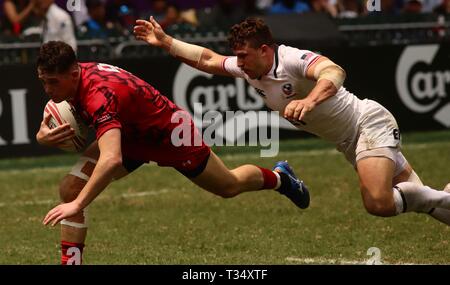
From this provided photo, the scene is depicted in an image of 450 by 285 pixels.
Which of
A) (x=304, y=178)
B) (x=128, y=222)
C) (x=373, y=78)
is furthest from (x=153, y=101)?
(x=373, y=78)

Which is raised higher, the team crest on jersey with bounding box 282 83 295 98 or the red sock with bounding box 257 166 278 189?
the team crest on jersey with bounding box 282 83 295 98

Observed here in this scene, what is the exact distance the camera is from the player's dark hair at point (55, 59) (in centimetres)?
780

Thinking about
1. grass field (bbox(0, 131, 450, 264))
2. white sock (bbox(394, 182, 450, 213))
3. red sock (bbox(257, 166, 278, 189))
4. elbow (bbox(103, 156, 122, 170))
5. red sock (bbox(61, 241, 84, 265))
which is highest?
elbow (bbox(103, 156, 122, 170))

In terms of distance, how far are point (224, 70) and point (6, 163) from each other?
6.80m

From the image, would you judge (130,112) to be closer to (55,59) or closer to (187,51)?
(55,59)

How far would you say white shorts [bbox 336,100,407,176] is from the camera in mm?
8656

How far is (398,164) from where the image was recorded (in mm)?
8906

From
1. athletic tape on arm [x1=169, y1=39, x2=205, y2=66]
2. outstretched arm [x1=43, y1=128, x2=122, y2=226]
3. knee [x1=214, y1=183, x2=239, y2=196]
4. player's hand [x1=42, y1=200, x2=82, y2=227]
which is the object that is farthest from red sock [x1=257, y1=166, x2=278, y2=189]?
player's hand [x1=42, y1=200, x2=82, y2=227]

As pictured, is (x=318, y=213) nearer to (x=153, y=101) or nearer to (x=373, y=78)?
(x=153, y=101)

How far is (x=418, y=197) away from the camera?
8.49m

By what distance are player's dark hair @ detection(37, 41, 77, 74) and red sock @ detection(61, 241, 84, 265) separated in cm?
140

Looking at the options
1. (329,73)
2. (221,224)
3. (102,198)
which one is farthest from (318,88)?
(102,198)

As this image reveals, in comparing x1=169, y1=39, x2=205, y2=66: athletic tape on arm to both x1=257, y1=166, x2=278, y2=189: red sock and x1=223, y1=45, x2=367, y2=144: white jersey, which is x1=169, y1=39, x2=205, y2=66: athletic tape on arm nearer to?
x1=223, y1=45, x2=367, y2=144: white jersey

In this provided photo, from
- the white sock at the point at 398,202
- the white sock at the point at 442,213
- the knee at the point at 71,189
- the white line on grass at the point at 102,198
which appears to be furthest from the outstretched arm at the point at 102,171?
the white line on grass at the point at 102,198
